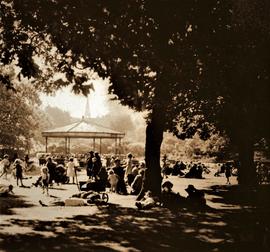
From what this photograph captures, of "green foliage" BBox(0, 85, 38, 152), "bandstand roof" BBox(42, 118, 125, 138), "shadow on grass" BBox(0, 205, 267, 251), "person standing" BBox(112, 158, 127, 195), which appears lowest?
"shadow on grass" BBox(0, 205, 267, 251)

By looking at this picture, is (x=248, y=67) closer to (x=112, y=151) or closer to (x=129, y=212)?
(x=129, y=212)

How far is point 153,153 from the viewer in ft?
67.8

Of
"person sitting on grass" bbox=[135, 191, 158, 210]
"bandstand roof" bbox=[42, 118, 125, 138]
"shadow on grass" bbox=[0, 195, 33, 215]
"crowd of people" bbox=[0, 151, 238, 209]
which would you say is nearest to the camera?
"shadow on grass" bbox=[0, 195, 33, 215]

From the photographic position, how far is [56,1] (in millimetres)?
12789

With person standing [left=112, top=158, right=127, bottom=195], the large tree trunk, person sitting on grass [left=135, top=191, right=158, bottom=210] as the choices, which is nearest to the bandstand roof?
person standing [left=112, top=158, right=127, bottom=195]

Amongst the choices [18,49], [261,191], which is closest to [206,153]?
[261,191]

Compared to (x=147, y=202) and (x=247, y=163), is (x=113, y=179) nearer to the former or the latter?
(x=147, y=202)

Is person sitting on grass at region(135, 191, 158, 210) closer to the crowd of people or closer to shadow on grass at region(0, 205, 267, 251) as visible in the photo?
the crowd of people

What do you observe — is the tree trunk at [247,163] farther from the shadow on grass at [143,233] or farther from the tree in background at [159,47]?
the shadow on grass at [143,233]

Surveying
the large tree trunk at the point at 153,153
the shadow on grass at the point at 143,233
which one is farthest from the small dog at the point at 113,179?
the shadow on grass at the point at 143,233

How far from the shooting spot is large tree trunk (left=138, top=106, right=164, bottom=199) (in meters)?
20.4

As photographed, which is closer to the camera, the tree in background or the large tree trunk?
the tree in background

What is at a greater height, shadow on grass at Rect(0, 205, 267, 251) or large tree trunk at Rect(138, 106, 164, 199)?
large tree trunk at Rect(138, 106, 164, 199)

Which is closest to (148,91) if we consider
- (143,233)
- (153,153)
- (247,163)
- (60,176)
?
(143,233)
